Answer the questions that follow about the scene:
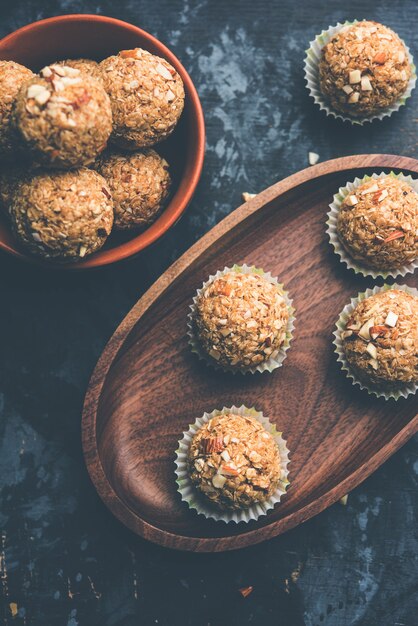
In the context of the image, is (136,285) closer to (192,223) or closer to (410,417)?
(192,223)

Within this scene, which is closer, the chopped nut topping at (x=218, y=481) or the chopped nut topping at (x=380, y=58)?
the chopped nut topping at (x=218, y=481)

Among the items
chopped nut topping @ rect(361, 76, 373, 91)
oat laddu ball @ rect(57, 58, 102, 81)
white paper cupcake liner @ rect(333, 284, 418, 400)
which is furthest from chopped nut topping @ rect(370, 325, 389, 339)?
oat laddu ball @ rect(57, 58, 102, 81)

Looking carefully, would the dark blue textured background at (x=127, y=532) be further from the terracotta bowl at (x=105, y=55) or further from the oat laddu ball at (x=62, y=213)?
the oat laddu ball at (x=62, y=213)

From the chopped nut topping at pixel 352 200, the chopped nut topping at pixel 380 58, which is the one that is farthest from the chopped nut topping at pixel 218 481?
the chopped nut topping at pixel 380 58

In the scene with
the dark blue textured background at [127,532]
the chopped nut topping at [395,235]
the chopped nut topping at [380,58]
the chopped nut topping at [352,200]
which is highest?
the chopped nut topping at [380,58]

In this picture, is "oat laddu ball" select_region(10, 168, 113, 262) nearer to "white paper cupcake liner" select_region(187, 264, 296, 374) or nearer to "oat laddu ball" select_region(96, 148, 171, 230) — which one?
"oat laddu ball" select_region(96, 148, 171, 230)

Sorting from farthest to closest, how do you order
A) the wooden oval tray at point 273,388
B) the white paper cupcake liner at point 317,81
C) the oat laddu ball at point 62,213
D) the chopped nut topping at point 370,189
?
the white paper cupcake liner at point 317,81, the wooden oval tray at point 273,388, the chopped nut topping at point 370,189, the oat laddu ball at point 62,213

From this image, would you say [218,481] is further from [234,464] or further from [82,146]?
[82,146]
